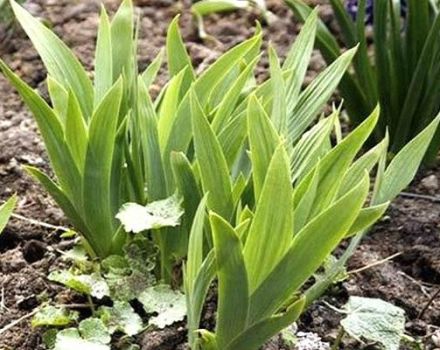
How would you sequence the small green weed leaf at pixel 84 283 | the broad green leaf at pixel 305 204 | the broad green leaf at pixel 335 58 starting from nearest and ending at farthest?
the broad green leaf at pixel 305 204 < the small green weed leaf at pixel 84 283 < the broad green leaf at pixel 335 58

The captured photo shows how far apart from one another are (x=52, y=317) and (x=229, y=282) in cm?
37

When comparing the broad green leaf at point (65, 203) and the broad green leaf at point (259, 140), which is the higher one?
the broad green leaf at point (259, 140)

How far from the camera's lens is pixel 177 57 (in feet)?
5.87

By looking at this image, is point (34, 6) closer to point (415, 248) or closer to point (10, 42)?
point (10, 42)

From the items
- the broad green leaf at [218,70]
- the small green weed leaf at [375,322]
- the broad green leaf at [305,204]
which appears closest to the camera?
the broad green leaf at [305,204]

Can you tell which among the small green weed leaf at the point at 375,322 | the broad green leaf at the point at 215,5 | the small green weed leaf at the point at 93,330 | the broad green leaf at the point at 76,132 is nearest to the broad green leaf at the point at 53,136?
the broad green leaf at the point at 76,132

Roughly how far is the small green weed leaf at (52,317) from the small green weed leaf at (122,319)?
53 mm

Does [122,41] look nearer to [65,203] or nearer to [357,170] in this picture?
[65,203]

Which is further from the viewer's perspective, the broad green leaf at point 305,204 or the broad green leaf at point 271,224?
the broad green leaf at point 305,204

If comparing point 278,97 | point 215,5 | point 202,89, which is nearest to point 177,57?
point 202,89

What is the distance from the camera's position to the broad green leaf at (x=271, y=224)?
1.29m

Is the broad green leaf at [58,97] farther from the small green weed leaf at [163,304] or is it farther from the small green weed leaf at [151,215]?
the small green weed leaf at [163,304]

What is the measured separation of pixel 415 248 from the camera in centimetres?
192

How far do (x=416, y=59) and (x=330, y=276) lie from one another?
77 cm
